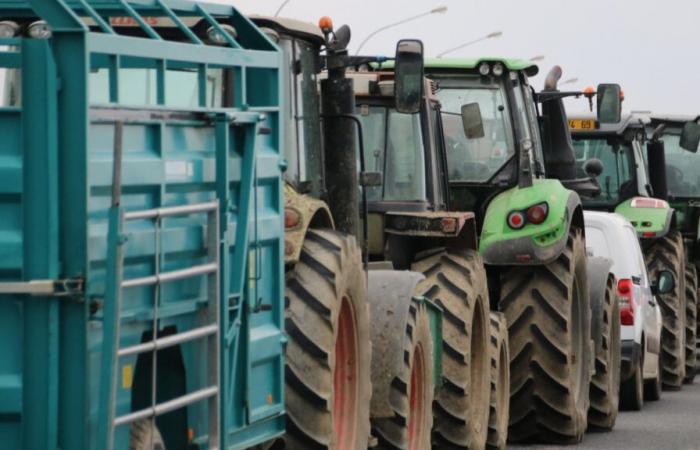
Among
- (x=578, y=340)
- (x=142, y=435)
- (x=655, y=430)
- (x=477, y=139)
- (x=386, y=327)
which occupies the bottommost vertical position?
(x=655, y=430)

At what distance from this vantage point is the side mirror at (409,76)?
40.4ft

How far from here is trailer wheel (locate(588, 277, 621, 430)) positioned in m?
18.4

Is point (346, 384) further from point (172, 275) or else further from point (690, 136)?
point (690, 136)

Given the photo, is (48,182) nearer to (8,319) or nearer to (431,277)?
(8,319)

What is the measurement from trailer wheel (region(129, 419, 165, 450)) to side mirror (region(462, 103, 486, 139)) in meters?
8.28

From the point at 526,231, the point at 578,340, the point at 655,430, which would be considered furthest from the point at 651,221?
the point at 526,231

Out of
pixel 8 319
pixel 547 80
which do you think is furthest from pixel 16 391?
pixel 547 80

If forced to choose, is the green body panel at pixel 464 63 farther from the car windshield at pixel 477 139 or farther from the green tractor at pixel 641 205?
the green tractor at pixel 641 205

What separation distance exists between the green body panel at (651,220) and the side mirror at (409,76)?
1201cm

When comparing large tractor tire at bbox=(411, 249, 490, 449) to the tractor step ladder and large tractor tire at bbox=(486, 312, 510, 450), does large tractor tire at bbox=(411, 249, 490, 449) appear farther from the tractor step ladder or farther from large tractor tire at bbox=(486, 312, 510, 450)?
the tractor step ladder

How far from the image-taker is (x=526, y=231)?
1644cm

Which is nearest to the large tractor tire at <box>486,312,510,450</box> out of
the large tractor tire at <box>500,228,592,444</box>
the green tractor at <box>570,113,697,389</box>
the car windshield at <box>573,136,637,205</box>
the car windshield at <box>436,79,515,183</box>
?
the large tractor tire at <box>500,228,592,444</box>

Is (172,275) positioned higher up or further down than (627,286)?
higher up

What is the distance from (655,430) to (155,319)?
1077cm
